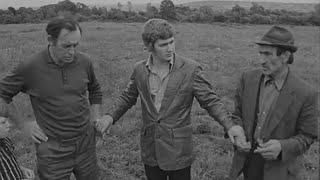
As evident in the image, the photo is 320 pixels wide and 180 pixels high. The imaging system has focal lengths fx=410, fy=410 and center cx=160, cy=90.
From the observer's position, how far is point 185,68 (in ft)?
12.9

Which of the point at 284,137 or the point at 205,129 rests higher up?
the point at 284,137

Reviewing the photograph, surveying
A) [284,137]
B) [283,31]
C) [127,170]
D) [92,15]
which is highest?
[283,31]

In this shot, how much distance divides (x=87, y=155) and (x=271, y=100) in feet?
6.34

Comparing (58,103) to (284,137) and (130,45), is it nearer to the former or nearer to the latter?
(284,137)

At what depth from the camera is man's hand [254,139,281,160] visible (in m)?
3.46

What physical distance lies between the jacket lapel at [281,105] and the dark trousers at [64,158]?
1.85 metres

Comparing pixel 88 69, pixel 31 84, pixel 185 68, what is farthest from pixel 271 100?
pixel 31 84

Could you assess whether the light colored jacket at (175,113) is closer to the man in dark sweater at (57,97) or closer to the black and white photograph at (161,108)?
the black and white photograph at (161,108)

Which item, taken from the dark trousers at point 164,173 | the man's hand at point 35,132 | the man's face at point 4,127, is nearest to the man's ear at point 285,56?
the dark trousers at point 164,173

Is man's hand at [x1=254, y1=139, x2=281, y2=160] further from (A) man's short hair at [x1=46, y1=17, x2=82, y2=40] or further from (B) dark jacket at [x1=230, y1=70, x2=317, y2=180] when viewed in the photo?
(A) man's short hair at [x1=46, y1=17, x2=82, y2=40]

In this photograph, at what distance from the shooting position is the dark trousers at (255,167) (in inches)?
148

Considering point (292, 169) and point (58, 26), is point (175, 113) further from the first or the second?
point (58, 26)

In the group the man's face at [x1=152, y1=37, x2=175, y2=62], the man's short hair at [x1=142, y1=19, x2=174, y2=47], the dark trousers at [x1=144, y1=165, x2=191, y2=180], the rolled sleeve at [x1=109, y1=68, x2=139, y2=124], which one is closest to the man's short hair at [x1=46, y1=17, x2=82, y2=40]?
the man's short hair at [x1=142, y1=19, x2=174, y2=47]

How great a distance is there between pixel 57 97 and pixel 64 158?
62 cm
